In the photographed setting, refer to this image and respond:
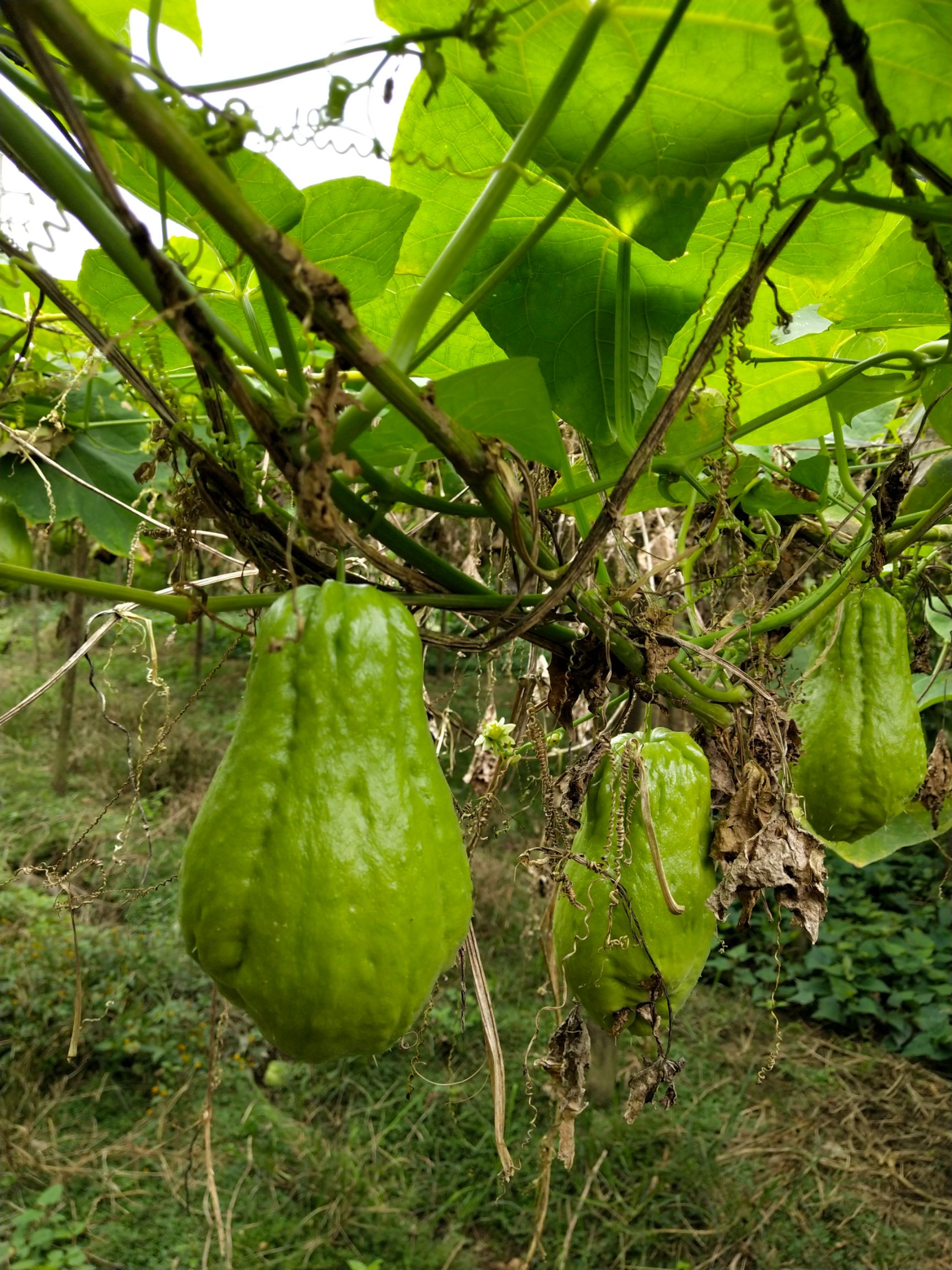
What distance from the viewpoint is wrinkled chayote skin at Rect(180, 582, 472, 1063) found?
0.37 meters

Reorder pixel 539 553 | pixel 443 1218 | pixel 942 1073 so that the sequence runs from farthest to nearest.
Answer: pixel 942 1073, pixel 443 1218, pixel 539 553

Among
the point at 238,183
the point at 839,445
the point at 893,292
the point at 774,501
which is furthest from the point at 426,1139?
the point at 238,183

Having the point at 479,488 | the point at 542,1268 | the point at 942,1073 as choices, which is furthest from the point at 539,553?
the point at 942,1073

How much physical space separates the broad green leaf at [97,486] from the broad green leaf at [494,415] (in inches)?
31.9

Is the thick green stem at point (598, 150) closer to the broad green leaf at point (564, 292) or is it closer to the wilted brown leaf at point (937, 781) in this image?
the broad green leaf at point (564, 292)

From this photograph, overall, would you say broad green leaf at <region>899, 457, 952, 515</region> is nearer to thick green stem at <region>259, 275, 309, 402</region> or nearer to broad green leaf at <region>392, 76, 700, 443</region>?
broad green leaf at <region>392, 76, 700, 443</region>

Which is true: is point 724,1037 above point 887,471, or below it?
below

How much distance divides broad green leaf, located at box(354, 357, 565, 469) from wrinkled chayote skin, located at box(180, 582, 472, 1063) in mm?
123

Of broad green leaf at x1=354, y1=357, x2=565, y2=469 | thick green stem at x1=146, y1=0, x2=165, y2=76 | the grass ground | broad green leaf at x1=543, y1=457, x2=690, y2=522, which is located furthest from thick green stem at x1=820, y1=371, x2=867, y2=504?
the grass ground

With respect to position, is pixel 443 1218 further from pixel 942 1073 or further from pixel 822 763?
pixel 822 763

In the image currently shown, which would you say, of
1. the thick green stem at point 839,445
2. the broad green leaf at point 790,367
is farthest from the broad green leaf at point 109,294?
the thick green stem at point 839,445

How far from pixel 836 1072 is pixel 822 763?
2977 mm

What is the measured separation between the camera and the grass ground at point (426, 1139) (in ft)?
8.12

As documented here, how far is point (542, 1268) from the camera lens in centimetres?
234
